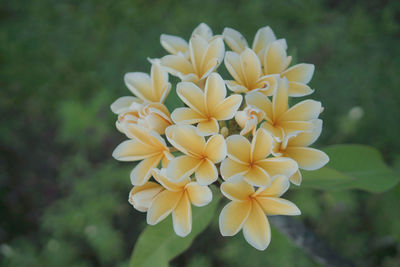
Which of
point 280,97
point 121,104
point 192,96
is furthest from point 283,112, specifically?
point 121,104

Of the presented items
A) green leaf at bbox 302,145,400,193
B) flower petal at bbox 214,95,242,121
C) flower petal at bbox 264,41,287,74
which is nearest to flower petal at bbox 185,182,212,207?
flower petal at bbox 214,95,242,121

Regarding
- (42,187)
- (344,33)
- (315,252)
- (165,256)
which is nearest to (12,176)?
(42,187)

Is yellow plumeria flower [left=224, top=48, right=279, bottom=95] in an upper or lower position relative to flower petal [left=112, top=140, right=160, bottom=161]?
upper

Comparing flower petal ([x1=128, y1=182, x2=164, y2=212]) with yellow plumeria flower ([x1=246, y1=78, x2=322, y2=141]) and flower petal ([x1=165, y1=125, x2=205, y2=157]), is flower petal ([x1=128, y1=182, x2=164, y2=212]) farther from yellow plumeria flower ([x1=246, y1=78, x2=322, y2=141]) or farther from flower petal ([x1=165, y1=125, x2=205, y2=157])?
yellow plumeria flower ([x1=246, y1=78, x2=322, y2=141])

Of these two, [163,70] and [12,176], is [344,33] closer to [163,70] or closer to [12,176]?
[163,70]

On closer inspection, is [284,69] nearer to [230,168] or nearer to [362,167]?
[230,168]
